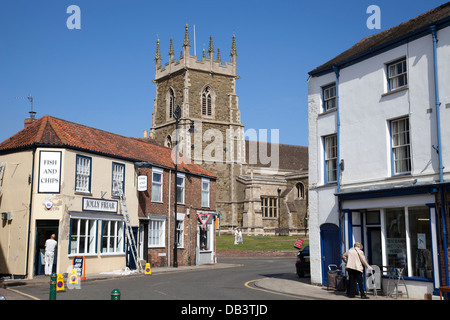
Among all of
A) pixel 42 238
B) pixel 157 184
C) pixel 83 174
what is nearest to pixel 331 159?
pixel 83 174

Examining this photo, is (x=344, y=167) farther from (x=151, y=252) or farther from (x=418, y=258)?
(x=151, y=252)

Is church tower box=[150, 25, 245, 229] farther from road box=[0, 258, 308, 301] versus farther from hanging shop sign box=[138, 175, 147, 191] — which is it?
road box=[0, 258, 308, 301]

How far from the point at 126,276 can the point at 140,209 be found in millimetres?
5179

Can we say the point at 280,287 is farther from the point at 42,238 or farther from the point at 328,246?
the point at 42,238

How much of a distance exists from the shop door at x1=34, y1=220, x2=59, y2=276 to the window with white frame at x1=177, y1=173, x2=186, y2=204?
9503 mm

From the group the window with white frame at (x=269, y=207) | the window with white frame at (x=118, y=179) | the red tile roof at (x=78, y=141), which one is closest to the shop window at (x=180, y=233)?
the red tile roof at (x=78, y=141)

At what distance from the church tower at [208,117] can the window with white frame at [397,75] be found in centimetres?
5533

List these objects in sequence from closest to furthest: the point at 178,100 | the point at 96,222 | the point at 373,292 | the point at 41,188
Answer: the point at 373,292
the point at 41,188
the point at 96,222
the point at 178,100

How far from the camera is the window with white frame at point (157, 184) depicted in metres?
28.8

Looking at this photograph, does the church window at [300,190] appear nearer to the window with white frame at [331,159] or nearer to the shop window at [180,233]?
the shop window at [180,233]

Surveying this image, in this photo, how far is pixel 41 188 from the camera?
73.6 ft

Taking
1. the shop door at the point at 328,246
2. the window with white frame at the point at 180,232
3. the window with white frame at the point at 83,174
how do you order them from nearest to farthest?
the shop door at the point at 328,246 → the window with white frame at the point at 83,174 → the window with white frame at the point at 180,232

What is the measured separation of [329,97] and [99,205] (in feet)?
39.3

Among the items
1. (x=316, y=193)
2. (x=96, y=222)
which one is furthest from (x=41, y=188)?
(x=316, y=193)
